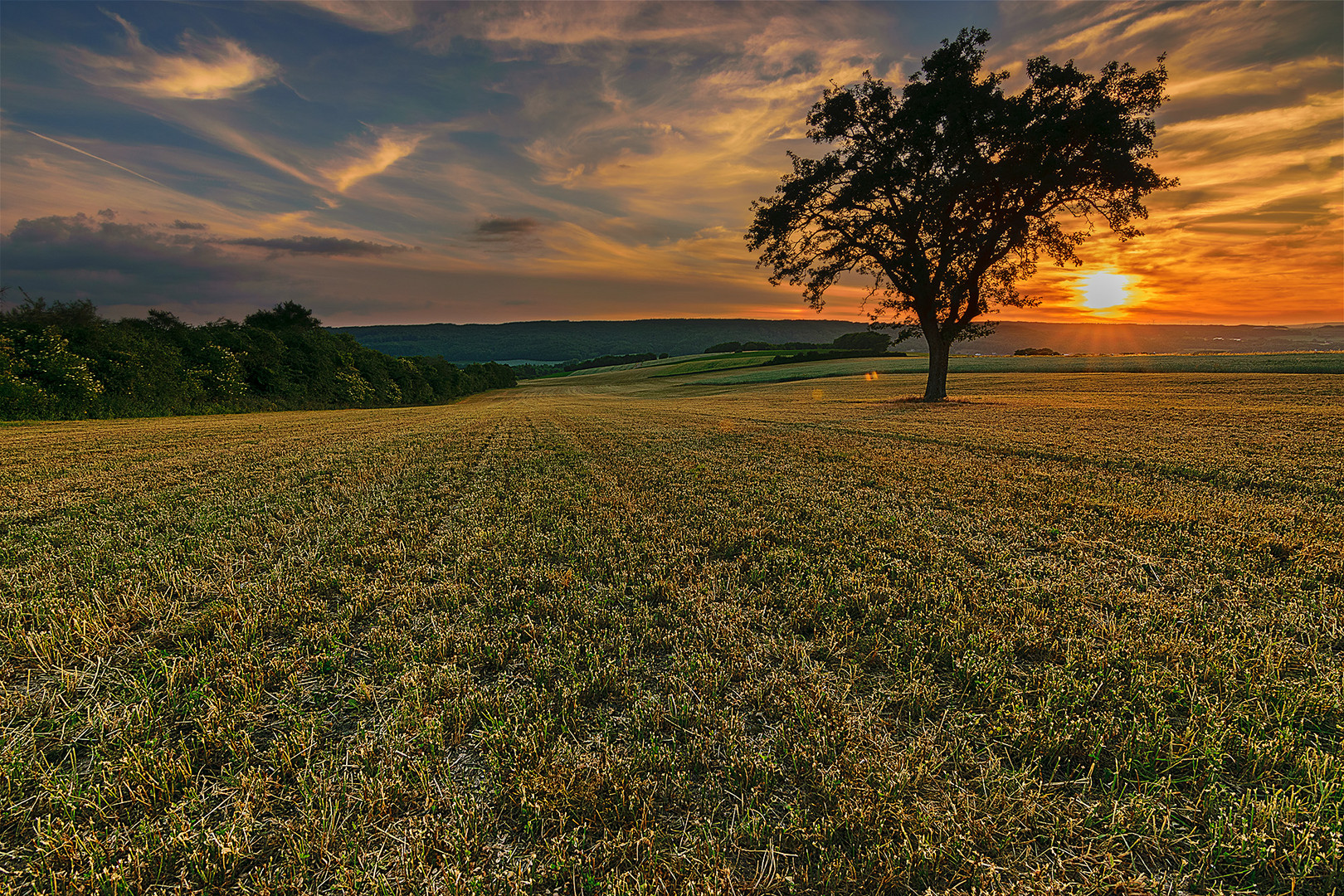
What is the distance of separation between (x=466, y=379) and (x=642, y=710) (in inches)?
3439

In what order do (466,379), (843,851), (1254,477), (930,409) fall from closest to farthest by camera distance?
(843,851) → (1254,477) → (930,409) → (466,379)

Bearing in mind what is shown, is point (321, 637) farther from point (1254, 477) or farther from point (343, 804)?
point (1254, 477)

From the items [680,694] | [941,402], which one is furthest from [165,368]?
[941,402]

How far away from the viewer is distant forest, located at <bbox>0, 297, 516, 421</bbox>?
25.1m

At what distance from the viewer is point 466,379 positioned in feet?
270

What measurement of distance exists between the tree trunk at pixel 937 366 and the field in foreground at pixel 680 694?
65.8 ft

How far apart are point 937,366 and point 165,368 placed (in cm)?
4589

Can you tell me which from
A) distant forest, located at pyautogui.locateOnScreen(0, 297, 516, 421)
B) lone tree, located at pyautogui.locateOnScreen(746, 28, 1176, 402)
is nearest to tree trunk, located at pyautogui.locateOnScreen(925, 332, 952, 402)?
lone tree, located at pyautogui.locateOnScreen(746, 28, 1176, 402)

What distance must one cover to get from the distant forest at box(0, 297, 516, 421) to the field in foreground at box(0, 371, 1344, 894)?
28.1 meters

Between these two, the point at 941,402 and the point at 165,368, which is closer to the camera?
the point at 941,402

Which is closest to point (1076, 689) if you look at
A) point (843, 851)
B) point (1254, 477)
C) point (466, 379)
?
point (843, 851)

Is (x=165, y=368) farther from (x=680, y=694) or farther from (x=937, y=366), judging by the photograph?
(x=937, y=366)

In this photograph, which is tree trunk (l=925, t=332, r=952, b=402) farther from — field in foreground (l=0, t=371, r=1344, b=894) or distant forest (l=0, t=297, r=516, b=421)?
distant forest (l=0, t=297, r=516, b=421)

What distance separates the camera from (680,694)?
3.12 metres
